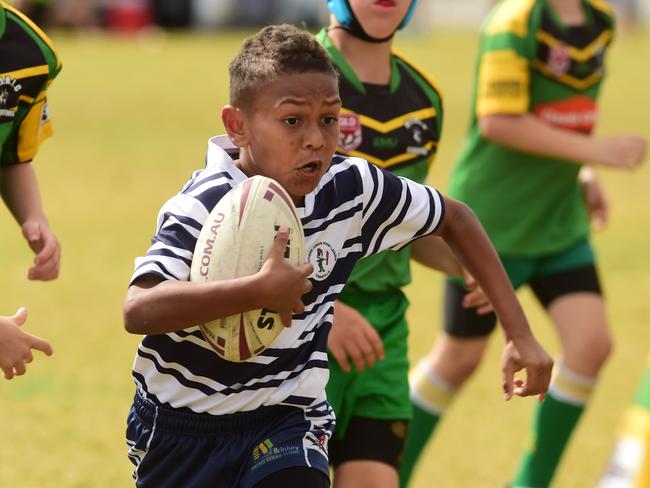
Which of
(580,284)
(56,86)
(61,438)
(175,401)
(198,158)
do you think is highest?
(175,401)

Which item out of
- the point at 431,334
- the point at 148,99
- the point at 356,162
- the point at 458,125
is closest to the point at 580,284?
the point at 356,162

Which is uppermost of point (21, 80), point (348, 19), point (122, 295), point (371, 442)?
point (348, 19)

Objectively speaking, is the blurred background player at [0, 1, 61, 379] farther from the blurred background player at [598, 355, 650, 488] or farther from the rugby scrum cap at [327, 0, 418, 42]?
the blurred background player at [598, 355, 650, 488]

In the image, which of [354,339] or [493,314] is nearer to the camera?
[354,339]

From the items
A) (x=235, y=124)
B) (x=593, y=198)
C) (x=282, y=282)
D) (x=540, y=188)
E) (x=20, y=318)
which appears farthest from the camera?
(x=593, y=198)

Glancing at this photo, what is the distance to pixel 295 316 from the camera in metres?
3.92

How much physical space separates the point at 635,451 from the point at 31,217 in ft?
6.75

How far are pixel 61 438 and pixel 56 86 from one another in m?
16.0

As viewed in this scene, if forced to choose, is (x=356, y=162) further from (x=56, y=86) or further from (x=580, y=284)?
(x=56, y=86)

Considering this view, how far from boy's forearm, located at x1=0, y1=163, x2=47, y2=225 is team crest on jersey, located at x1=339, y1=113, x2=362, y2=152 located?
1.03 meters

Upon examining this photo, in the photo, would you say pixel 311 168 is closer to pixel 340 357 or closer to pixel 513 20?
pixel 340 357

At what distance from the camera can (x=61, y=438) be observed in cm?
671

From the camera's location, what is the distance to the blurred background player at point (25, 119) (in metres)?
4.54

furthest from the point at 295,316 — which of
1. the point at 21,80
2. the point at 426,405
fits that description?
the point at 426,405
